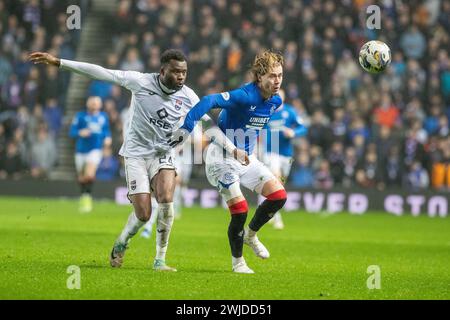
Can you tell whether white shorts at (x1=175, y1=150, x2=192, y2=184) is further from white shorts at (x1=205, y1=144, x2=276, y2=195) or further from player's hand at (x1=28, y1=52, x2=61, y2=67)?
player's hand at (x1=28, y1=52, x2=61, y2=67)

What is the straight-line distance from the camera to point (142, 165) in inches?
429

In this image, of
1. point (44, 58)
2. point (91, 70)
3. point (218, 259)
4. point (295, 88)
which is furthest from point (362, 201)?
point (44, 58)

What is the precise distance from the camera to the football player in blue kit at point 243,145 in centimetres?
1064

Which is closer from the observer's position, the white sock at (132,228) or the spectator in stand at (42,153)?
the white sock at (132,228)

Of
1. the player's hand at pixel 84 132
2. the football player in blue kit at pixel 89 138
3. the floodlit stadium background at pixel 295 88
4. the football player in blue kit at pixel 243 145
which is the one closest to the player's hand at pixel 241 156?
the football player in blue kit at pixel 243 145

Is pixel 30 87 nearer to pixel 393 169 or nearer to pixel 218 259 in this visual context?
pixel 393 169

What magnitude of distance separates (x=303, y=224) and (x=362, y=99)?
6.43m

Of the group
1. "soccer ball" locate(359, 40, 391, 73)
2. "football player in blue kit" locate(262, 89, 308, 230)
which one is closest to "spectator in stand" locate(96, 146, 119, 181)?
"football player in blue kit" locate(262, 89, 308, 230)

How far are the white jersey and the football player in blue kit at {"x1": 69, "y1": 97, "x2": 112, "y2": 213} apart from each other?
9.89 metres

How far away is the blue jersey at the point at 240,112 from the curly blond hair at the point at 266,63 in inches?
7.4

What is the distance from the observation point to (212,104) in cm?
1052

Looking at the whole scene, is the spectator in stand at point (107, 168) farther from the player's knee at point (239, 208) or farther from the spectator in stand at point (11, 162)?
the player's knee at point (239, 208)

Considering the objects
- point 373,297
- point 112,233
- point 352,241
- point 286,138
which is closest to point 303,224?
point 286,138

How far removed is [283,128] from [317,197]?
6216mm
